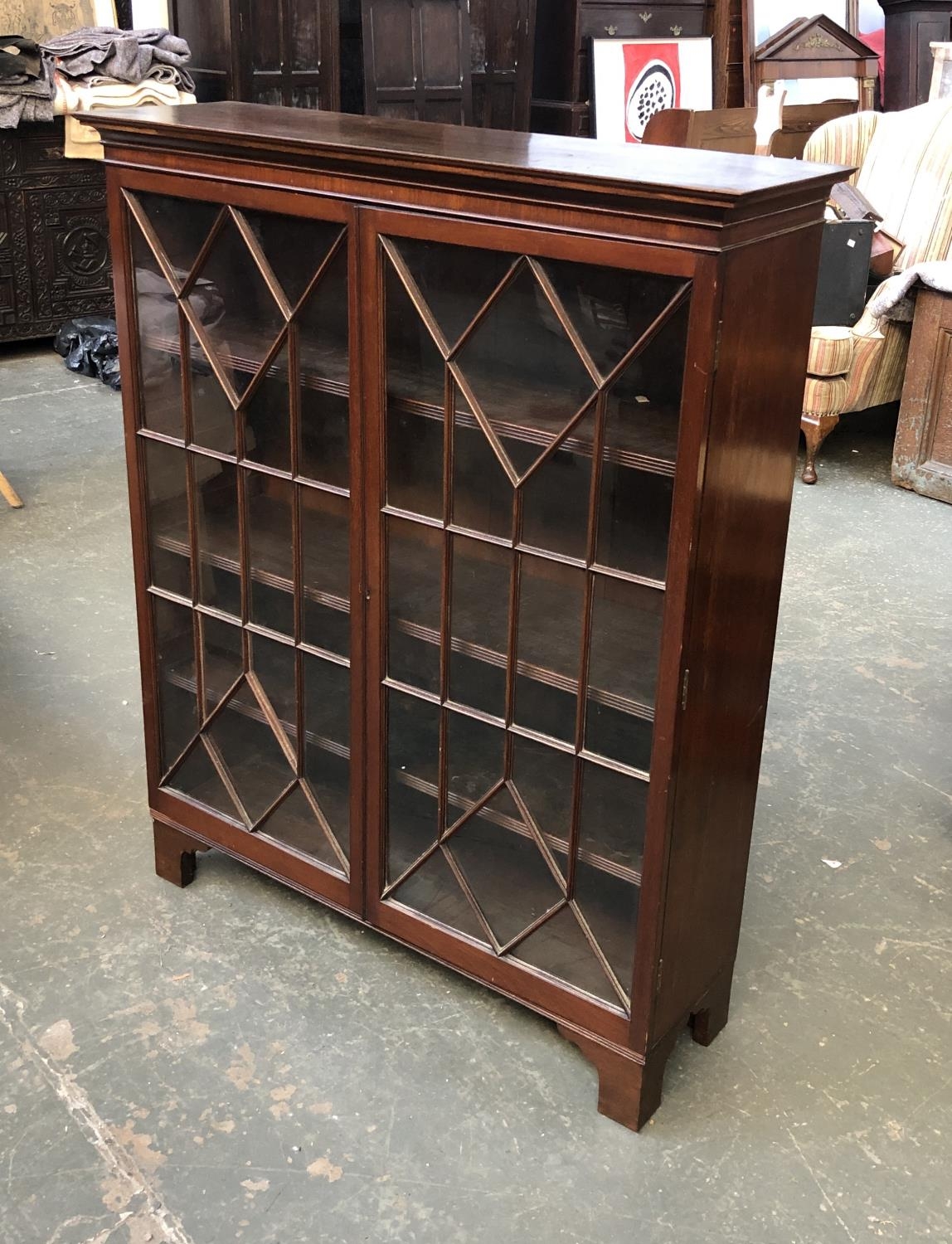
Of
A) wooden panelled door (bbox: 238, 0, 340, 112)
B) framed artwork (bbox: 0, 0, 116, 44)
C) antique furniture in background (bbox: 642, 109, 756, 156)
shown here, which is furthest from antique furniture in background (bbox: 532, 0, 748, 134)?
framed artwork (bbox: 0, 0, 116, 44)

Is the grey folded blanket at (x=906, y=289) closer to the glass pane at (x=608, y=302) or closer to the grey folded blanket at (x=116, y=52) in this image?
the glass pane at (x=608, y=302)

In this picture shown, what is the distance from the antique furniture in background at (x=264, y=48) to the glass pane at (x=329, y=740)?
16.8 ft

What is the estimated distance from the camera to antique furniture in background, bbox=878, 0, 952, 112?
8.23m

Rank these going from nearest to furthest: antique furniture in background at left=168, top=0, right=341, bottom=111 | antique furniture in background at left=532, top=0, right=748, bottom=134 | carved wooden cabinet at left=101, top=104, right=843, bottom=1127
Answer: carved wooden cabinet at left=101, top=104, right=843, bottom=1127 < antique furniture in background at left=168, top=0, right=341, bottom=111 < antique furniture in background at left=532, top=0, right=748, bottom=134

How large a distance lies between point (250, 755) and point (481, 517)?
2.67 feet

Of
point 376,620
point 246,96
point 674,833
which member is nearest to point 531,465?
point 376,620

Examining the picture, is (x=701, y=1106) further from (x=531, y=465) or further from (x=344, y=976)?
(x=531, y=465)

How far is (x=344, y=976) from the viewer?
2.46 m

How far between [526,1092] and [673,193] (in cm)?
147

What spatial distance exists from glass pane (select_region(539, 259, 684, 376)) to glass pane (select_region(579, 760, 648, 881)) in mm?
638

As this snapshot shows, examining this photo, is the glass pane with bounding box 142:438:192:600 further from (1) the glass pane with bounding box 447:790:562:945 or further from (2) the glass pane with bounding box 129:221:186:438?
(1) the glass pane with bounding box 447:790:562:945

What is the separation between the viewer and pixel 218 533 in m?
2.38

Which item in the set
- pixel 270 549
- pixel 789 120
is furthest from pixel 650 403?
pixel 789 120

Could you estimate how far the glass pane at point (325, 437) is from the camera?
2.12 m
